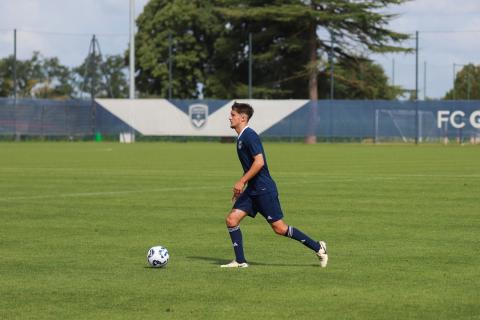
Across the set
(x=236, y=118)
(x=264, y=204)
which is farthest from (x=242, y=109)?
(x=264, y=204)

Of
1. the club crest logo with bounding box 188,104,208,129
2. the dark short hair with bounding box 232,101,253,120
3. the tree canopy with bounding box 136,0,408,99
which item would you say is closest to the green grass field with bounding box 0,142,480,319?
the dark short hair with bounding box 232,101,253,120

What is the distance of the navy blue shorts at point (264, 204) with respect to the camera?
11.5 metres

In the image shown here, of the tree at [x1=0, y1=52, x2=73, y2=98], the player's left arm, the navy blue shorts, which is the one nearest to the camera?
the player's left arm

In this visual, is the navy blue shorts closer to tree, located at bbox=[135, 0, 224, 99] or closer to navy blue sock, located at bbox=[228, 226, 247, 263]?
navy blue sock, located at bbox=[228, 226, 247, 263]

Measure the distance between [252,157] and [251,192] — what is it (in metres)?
0.40

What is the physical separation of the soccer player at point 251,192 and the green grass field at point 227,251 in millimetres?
284

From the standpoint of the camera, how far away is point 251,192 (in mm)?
11523

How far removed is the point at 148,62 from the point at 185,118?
66.1ft

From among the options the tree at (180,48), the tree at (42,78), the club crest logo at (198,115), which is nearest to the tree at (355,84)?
the tree at (180,48)

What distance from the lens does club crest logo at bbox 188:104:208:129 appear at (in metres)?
66.6

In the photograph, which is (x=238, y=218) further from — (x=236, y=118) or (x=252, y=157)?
(x=236, y=118)

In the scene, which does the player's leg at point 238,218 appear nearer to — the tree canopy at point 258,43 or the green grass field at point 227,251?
the green grass field at point 227,251

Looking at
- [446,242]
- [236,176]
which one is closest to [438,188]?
[236,176]

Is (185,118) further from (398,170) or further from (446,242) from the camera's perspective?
(446,242)
